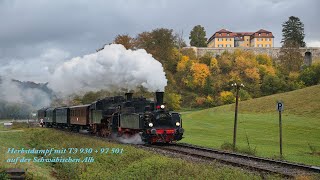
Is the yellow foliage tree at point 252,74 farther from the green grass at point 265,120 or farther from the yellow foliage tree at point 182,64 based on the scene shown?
the green grass at point 265,120

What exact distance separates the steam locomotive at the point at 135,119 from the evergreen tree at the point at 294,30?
414 ft

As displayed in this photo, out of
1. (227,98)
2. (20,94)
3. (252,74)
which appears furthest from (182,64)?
(20,94)

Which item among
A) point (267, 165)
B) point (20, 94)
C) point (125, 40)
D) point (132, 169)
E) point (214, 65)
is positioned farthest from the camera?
point (214, 65)

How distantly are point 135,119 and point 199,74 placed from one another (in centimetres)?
7789

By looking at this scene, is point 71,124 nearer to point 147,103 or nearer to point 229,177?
point 147,103

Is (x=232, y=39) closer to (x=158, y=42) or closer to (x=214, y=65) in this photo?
(x=214, y=65)

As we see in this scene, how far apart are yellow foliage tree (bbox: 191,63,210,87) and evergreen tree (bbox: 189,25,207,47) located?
4186 centimetres

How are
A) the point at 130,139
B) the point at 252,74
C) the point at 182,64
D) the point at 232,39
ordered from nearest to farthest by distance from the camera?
the point at 130,139 < the point at 252,74 < the point at 182,64 < the point at 232,39

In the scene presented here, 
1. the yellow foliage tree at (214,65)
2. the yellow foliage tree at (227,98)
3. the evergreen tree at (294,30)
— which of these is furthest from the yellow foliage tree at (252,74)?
the evergreen tree at (294,30)

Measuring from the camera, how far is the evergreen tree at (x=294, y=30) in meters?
151

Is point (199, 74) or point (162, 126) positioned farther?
point (199, 74)

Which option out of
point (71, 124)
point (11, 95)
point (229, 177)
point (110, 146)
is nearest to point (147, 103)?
point (110, 146)

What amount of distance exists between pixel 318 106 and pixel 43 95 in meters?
42.7

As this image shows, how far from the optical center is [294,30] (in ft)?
501
